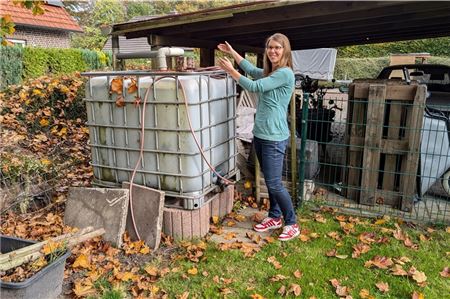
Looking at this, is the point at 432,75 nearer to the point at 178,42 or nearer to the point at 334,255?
the point at 178,42

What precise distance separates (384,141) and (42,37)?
63.2ft

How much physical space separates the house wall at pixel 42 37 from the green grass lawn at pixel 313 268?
58.1 ft

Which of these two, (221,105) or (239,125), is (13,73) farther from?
(221,105)

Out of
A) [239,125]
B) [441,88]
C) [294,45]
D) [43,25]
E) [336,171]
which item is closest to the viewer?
[336,171]

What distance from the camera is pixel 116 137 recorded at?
3840 mm

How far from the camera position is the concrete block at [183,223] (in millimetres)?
3635

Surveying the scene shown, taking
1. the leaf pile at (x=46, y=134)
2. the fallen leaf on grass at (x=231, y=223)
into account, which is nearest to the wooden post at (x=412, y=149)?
the fallen leaf on grass at (x=231, y=223)

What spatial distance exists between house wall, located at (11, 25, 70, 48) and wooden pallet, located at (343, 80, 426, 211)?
1748cm

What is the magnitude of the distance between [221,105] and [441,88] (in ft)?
17.5

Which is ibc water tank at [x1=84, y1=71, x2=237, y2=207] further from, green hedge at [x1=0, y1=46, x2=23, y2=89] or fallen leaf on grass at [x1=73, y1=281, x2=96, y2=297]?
green hedge at [x1=0, y1=46, x2=23, y2=89]

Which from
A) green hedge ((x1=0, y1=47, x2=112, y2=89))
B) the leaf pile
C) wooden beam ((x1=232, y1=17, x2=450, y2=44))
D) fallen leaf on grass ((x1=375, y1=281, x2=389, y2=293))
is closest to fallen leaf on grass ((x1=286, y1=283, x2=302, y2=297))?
fallen leaf on grass ((x1=375, y1=281, x2=389, y2=293))

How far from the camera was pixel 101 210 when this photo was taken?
3.65 m

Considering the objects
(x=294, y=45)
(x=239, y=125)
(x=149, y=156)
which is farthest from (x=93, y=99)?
(x=294, y=45)

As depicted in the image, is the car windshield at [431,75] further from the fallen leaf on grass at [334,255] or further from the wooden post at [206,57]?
the fallen leaf on grass at [334,255]
